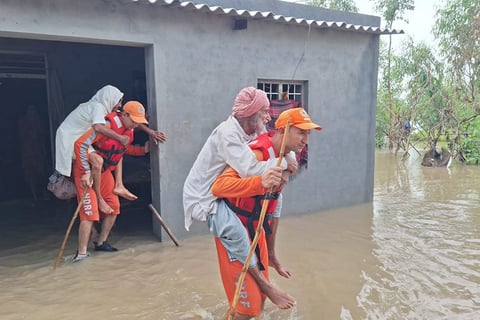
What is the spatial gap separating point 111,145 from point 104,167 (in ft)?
1.03

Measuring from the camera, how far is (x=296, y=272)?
4.69 meters

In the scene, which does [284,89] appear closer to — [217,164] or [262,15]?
[262,15]

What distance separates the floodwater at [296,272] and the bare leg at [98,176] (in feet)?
2.10

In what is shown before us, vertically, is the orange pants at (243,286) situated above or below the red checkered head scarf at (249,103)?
below

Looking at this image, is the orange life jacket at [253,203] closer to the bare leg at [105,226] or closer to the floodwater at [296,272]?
the floodwater at [296,272]

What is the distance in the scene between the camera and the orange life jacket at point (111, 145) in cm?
484

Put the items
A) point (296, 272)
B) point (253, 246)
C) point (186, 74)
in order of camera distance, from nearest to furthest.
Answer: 1. point (253, 246)
2. point (296, 272)
3. point (186, 74)

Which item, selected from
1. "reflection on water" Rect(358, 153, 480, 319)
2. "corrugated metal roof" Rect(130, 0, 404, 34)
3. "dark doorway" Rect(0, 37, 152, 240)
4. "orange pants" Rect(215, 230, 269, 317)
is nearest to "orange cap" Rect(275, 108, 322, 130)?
"orange pants" Rect(215, 230, 269, 317)

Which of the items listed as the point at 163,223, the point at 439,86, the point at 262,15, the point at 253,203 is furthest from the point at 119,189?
the point at 439,86

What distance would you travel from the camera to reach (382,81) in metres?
18.4

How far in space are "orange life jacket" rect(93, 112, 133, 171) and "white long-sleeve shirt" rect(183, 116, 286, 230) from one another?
227 cm

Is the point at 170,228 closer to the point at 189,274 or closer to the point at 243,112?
the point at 189,274

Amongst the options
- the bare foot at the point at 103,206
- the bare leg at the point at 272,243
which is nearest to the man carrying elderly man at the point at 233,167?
the bare leg at the point at 272,243

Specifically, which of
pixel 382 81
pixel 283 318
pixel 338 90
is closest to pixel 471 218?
pixel 338 90
